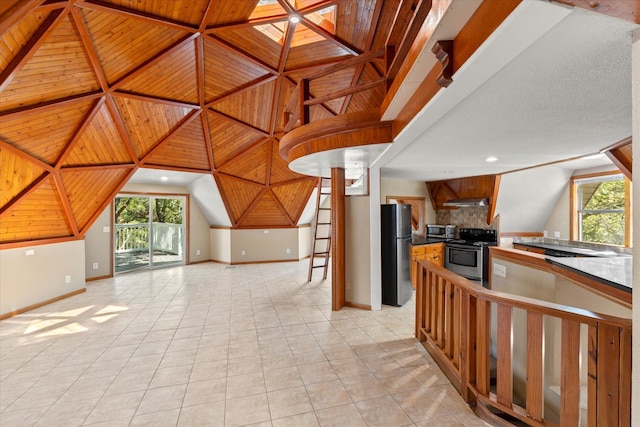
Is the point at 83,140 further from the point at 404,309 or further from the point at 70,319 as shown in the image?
the point at 404,309

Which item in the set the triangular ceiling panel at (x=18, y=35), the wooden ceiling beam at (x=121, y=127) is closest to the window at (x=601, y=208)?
the triangular ceiling panel at (x=18, y=35)

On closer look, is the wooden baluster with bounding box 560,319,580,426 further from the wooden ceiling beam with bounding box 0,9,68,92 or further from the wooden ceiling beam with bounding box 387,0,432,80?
the wooden ceiling beam with bounding box 0,9,68,92

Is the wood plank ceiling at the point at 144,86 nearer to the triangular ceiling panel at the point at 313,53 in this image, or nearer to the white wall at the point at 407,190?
the triangular ceiling panel at the point at 313,53

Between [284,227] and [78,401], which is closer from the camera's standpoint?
[78,401]

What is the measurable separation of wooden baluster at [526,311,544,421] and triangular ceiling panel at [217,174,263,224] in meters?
6.38

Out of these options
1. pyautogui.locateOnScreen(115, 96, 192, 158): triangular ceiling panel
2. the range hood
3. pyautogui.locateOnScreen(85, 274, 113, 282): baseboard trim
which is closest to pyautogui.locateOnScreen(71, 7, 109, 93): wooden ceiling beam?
pyautogui.locateOnScreen(115, 96, 192, 158): triangular ceiling panel

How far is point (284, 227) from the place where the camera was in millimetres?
8695

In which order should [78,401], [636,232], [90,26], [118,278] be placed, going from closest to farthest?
[636,232] < [78,401] < [90,26] < [118,278]

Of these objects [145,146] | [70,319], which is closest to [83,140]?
[145,146]

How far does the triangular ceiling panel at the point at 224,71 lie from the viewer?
4344mm

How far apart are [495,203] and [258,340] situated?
491 centimetres

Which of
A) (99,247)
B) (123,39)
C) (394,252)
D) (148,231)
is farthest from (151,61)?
(148,231)

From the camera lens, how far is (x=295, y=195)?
26.6ft

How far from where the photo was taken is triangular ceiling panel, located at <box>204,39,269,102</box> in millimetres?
4344
